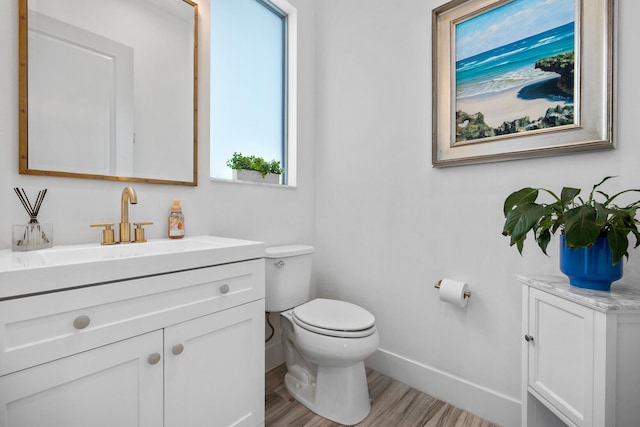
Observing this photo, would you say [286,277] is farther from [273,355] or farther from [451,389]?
[451,389]

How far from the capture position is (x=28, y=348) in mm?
709

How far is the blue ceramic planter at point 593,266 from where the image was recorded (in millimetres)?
941

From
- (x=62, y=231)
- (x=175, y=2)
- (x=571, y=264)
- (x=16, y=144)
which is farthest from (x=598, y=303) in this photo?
(x=175, y=2)

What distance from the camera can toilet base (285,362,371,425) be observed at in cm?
142

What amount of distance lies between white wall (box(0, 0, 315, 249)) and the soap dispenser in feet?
0.17

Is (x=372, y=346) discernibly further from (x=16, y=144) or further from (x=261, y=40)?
(x=261, y=40)

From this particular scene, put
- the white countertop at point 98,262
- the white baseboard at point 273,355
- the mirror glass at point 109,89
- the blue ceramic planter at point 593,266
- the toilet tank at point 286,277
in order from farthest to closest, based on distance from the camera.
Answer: the white baseboard at point 273,355, the toilet tank at point 286,277, the mirror glass at point 109,89, the blue ceramic planter at point 593,266, the white countertop at point 98,262

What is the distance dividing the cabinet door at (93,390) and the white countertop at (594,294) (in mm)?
1305

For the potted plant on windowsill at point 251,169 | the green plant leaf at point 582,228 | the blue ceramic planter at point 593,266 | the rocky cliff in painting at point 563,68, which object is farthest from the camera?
the potted plant on windowsill at point 251,169

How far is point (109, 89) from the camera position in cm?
126

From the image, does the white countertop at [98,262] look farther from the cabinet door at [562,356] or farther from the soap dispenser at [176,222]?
the cabinet door at [562,356]

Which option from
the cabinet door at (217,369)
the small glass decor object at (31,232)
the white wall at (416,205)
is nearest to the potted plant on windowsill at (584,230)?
the white wall at (416,205)

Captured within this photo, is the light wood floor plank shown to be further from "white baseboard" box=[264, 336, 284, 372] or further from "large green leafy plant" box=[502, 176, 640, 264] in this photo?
"large green leafy plant" box=[502, 176, 640, 264]

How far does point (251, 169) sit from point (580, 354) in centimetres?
164
